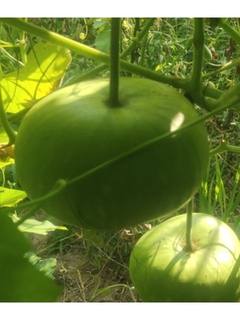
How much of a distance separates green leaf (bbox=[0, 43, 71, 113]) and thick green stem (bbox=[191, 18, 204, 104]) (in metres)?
0.25

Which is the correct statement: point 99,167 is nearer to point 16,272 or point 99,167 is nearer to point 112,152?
point 112,152

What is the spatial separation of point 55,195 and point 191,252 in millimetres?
328

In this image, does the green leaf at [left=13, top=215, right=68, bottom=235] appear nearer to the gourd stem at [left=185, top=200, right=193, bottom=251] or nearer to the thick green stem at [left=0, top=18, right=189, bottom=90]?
the gourd stem at [left=185, top=200, right=193, bottom=251]

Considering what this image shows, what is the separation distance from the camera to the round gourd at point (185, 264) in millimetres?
891

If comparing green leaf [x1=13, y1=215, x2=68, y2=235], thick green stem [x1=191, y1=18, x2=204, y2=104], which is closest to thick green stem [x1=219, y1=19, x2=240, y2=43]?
thick green stem [x1=191, y1=18, x2=204, y2=104]

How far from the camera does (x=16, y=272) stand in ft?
1.95

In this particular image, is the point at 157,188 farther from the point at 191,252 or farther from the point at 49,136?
the point at 191,252

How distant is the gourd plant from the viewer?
2.05ft

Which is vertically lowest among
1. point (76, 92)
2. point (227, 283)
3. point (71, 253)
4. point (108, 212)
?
point (71, 253)

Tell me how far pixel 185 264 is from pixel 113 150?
33 centimetres

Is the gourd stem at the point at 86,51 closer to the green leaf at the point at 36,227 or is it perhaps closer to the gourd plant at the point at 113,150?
the gourd plant at the point at 113,150

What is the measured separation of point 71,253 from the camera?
2.34 m

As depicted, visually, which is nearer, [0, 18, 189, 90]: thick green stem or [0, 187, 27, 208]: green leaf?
[0, 18, 189, 90]: thick green stem

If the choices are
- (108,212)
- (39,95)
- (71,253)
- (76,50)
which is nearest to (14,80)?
(39,95)
